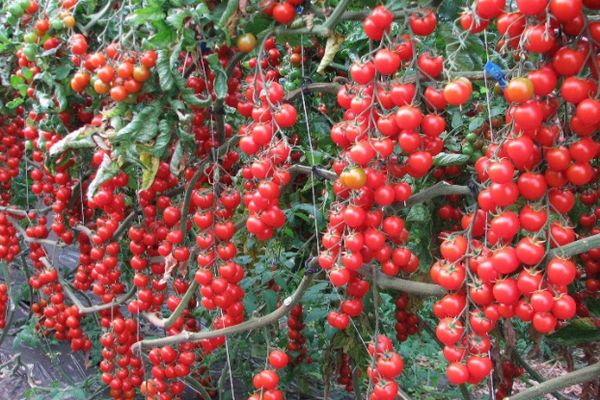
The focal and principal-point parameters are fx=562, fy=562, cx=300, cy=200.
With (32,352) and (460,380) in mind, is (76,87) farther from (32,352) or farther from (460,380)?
(32,352)

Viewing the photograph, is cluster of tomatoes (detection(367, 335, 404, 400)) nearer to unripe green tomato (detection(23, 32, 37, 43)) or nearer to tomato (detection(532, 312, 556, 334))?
tomato (detection(532, 312, 556, 334))

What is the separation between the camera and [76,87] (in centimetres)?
136

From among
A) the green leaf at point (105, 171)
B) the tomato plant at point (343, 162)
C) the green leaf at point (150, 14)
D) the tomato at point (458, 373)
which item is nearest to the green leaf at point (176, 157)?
the tomato plant at point (343, 162)

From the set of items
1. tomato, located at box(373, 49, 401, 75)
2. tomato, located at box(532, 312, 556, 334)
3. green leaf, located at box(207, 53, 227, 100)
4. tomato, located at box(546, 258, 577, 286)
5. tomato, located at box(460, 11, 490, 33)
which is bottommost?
tomato, located at box(532, 312, 556, 334)

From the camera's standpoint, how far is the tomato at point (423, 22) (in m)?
0.89

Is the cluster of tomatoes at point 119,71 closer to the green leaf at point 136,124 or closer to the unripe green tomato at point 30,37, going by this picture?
the green leaf at point 136,124

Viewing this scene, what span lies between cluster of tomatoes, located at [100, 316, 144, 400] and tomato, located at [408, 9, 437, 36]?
134cm

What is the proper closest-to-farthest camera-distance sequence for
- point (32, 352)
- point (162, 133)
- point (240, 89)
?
point (162, 133) < point (240, 89) < point (32, 352)

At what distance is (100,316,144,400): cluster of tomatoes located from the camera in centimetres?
179

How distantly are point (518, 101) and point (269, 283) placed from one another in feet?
4.61

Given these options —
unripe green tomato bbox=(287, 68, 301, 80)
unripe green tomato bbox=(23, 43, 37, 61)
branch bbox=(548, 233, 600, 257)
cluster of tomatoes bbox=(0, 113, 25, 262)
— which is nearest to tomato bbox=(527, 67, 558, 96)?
branch bbox=(548, 233, 600, 257)

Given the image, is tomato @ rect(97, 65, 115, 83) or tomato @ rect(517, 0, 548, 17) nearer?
tomato @ rect(517, 0, 548, 17)

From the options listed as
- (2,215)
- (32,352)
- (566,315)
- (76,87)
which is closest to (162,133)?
(76,87)

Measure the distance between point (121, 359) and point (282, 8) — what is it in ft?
4.18
